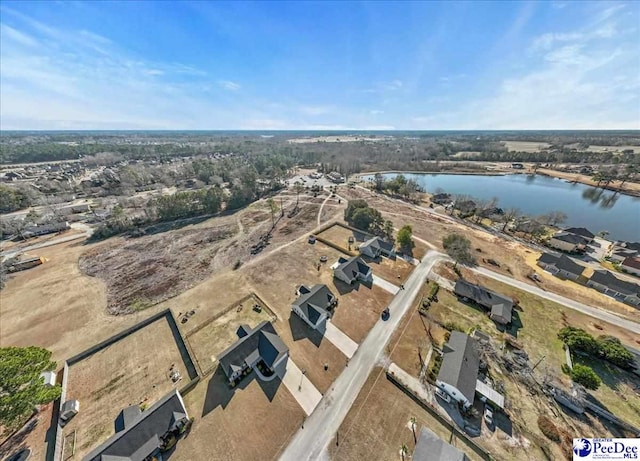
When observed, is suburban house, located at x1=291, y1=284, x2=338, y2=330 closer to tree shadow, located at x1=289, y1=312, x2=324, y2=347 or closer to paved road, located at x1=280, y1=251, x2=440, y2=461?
tree shadow, located at x1=289, y1=312, x2=324, y2=347

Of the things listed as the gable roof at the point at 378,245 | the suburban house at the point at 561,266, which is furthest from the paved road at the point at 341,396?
the suburban house at the point at 561,266

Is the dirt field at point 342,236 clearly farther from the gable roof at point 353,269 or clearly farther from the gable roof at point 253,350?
the gable roof at point 253,350

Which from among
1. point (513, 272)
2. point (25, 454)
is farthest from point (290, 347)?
point (513, 272)

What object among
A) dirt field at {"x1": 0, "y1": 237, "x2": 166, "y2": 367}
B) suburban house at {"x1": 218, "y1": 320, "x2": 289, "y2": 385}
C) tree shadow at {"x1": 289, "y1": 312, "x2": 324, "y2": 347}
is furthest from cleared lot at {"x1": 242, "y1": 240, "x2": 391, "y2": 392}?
dirt field at {"x1": 0, "y1": 237, "x2": 166, "y2": 367}

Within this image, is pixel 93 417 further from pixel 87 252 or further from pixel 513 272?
pixel 513 272

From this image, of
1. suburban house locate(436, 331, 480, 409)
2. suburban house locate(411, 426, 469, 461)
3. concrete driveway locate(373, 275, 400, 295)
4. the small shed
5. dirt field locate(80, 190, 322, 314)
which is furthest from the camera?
dirt field locate(80, 190, 322, 314)

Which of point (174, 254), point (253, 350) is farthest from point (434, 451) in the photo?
point (174, 254)

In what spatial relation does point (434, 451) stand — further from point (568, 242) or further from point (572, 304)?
point (568, 242)
